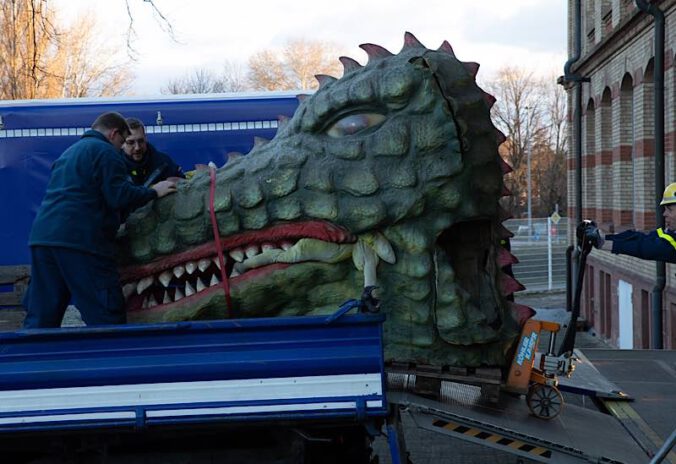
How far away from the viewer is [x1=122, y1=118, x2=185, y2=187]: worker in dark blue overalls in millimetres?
6277

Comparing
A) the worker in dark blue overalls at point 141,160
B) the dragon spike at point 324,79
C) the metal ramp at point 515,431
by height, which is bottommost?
the metal ramp at point 515,431

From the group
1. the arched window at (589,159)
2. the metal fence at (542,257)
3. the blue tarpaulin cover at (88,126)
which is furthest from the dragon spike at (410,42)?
the metal fence at (542,257)

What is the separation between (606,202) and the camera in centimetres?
1748

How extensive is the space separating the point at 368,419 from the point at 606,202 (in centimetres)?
1417

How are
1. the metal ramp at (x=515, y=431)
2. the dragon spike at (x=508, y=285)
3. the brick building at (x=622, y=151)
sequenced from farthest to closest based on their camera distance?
1. the brick building at (x=622, y=151)
2. the dragon spike at (x=508, y=285)
3. the metal ramp at (x=515, y=431)

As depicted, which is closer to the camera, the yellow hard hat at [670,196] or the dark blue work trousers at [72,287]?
the dark blue work trousers at [72,287]

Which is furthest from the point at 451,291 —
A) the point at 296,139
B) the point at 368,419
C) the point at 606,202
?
the point at 606,202

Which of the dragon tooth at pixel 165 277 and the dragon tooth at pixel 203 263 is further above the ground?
the dragon tooth at pixel 203 263

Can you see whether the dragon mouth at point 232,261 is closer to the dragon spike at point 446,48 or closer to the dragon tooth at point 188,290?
the dragon tooth at point 188,290

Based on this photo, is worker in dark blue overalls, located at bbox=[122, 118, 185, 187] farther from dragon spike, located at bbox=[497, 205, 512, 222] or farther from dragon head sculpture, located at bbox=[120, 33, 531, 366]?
dragon spike, located at bbox=[497, 205, 512, 222]

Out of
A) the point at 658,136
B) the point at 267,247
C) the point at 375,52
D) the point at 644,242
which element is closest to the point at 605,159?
the point at 658,136

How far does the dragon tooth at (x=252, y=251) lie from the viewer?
17.0 ft

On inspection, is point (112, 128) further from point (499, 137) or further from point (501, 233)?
point (501, 233)

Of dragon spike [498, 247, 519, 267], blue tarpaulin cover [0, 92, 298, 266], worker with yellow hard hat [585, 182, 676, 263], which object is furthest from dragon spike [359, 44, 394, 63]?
blue tarpaulin cover [0, 92, 298, 266]
